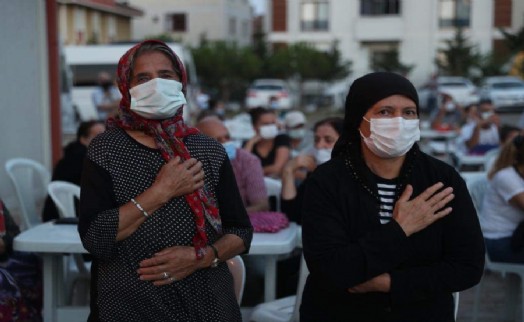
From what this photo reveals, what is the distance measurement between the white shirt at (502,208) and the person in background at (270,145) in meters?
2.68

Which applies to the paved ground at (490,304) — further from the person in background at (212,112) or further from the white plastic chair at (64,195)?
the person in background at (212,112)

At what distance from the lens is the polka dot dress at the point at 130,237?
107 inches

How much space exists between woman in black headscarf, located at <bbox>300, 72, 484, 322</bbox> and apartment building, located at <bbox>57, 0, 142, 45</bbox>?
88.9 feet

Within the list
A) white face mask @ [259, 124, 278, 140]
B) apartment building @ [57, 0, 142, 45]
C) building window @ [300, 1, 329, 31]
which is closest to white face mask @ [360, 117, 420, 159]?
white face mask @ [259, 124, 278, 140]

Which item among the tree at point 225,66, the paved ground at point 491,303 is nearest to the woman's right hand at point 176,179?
the paved ground at point 491,303

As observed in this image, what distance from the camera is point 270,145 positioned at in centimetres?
780

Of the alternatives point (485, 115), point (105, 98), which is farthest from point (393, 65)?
point (485, 115)

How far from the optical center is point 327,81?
4294 cm

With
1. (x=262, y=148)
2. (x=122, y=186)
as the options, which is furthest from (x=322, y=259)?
(x=262, y=148)

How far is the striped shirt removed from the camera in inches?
110

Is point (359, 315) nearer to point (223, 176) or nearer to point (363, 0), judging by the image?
point (223, 176)

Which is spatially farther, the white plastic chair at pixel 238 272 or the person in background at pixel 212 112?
the person in background at pixel 212 112

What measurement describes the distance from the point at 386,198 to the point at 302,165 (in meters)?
2.48

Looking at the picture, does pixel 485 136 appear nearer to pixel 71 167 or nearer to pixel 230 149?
pixel 230 149
